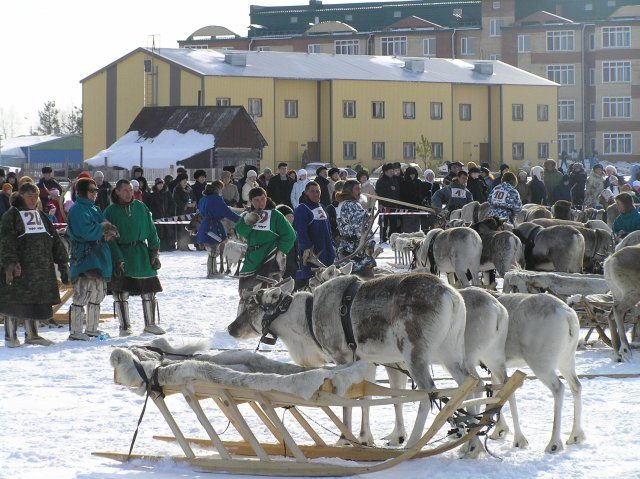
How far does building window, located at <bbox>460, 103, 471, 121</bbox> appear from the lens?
2516 inches

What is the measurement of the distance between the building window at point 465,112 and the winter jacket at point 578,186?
39347 millimetres

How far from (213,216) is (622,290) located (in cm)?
923

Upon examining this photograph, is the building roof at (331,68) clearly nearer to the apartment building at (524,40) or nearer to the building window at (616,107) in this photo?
the apartment building at (524,40)

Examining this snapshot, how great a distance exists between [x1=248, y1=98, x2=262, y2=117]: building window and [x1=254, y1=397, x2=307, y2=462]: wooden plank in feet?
168

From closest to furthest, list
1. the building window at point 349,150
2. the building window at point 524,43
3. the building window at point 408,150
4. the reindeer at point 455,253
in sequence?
the reindeer at point 455,253, the building window at point 349,150, the building window at point 408,150, the building window at point 524,43

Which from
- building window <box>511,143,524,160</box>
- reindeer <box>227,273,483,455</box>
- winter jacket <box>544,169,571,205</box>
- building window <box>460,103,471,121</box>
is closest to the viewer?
reindeer <box>227,273,483,455</box>

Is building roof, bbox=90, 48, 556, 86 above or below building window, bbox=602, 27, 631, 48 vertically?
below

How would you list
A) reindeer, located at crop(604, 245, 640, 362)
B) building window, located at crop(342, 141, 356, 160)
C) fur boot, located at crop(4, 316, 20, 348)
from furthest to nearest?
building window, located at crop(342, 141, 356, 160) < fur boot, located at crop(4, 316, 20, 348) < reindeer, located at crop(604, 245, 640, 362)

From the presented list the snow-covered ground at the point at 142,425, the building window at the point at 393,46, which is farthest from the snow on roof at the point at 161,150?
the snow-covered ground at the point at 142,425

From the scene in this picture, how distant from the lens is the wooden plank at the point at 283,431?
22.6 ft

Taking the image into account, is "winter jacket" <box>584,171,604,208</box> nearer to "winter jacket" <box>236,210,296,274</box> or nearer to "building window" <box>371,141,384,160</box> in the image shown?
"winter jacket" <box>236,210,296,274</box>

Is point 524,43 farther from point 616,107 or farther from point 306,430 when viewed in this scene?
point 306,430

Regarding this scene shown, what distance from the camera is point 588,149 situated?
7444 cm

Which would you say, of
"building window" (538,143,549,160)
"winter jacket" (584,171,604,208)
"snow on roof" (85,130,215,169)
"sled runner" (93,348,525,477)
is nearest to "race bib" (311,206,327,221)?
"sled runner" (93,348,525,477)
